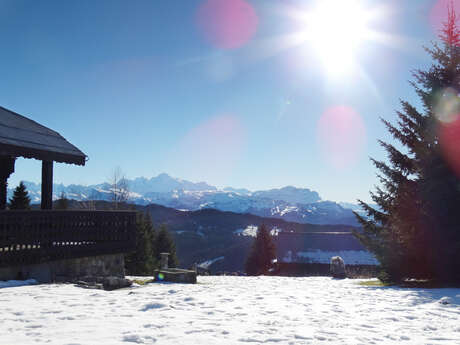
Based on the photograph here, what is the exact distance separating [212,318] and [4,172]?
12.2 m

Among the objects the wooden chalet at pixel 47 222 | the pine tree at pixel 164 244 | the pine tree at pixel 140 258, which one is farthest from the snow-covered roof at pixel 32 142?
the pine tree at pixel 164 244

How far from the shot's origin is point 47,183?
461 inches

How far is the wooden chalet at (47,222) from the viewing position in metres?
8.90

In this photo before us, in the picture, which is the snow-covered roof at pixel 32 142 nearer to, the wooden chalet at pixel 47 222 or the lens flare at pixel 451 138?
the wooden chalet at pixel 47 222

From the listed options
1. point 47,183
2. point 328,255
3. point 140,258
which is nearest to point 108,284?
point 47,183

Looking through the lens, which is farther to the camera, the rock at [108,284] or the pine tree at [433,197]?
the pine tree at [433,197]

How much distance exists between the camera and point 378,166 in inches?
568

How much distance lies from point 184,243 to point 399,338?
156583 mm

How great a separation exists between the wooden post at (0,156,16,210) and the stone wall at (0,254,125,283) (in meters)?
5.03

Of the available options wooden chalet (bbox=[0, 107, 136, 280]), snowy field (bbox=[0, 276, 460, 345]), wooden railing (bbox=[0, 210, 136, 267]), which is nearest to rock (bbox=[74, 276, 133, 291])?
snowy field (bbox=[0, 276, 460, 345])

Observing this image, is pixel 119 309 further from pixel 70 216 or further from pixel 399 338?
pixel 70 216

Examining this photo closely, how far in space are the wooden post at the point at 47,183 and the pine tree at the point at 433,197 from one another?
11629mm

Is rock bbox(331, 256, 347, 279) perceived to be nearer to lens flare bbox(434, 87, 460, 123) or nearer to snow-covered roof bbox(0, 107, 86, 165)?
lens flare bbox(434, 87, 460, 123)

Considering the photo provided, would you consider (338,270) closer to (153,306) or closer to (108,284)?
(108,284)
